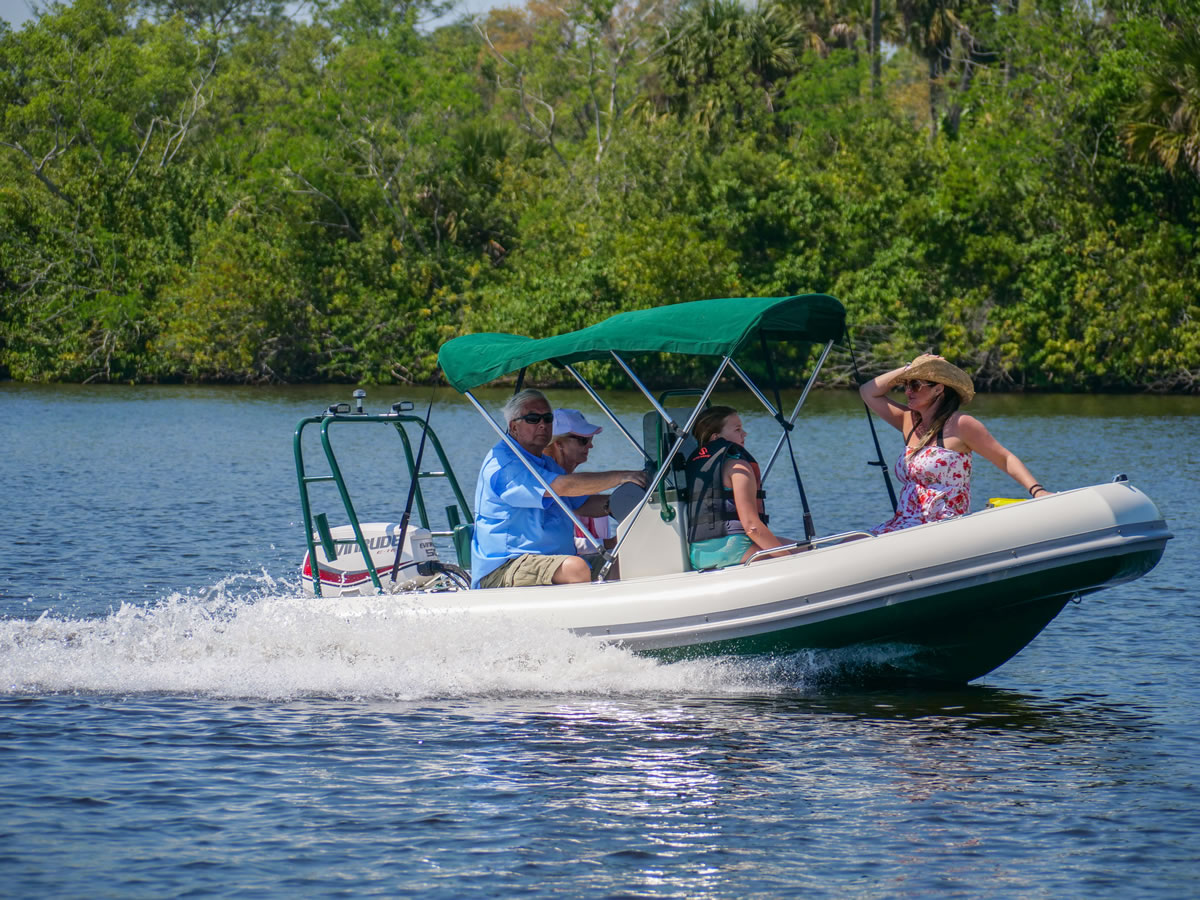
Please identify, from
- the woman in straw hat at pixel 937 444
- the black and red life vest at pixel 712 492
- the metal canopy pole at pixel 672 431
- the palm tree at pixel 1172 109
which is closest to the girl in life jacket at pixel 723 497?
the black and red life vest at pixel 712 492

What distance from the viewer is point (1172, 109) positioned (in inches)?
1228

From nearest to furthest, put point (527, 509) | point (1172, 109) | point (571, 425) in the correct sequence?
point (571, 425) < point (527, 509) < point (1172, 109)

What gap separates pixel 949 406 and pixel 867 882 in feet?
9.68

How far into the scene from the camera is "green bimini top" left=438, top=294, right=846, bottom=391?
24.8 ft

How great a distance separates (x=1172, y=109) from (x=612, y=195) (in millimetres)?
16084

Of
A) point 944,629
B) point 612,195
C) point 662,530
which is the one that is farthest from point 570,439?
point 612,195

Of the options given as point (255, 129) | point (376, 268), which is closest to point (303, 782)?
point (376, 268)

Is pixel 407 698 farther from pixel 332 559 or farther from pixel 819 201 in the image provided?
pixel 819 201

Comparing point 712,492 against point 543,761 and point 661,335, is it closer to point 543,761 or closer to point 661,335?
point 661,335

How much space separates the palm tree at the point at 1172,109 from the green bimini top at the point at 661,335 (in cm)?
2489

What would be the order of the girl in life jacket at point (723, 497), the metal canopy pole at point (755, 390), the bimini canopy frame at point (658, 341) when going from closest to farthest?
the bimini canopy frame at point (658, 341) → the girl in life jacket at point (723, 497) → the metal canopy pole at point (755, 390)

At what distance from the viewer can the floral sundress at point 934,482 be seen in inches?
302

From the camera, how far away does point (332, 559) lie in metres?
8.99

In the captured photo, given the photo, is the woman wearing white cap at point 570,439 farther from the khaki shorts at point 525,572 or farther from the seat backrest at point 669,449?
the khaki shorts at point 525,572
